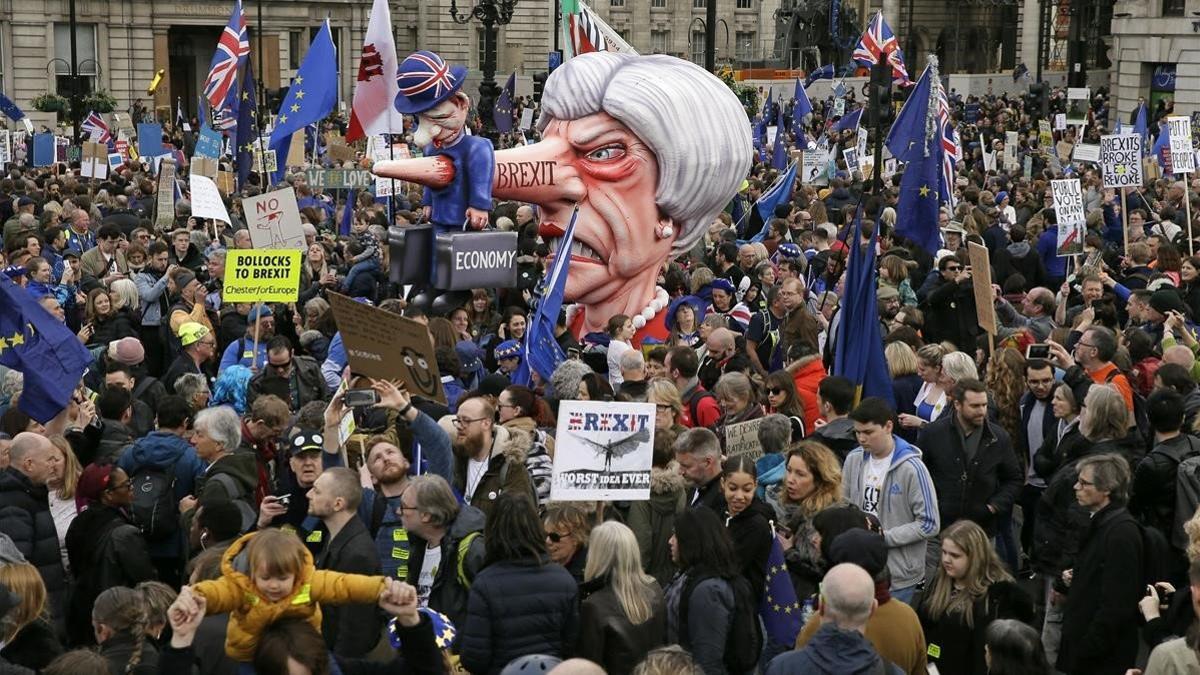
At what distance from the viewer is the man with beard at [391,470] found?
7.68 m

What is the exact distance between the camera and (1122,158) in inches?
746

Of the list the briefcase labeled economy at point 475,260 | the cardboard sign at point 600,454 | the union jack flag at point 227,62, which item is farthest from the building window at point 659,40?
the cardboard sign at point 600,454

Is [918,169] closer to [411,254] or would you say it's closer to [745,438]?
[411,254]

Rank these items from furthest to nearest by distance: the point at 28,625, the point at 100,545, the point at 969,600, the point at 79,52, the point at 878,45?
the point at 79,52, the point at 878,45, the point at 100,545, the point at 969,600, the point at 28,625

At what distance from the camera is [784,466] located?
868cm

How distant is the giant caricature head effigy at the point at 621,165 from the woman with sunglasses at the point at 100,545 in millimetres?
5731

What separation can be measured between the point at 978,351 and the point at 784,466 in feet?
14.0

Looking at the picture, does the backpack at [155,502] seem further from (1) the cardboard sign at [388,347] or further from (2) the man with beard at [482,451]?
(2) the man with beard at [482,451]

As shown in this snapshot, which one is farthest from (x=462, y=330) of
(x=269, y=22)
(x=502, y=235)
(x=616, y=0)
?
(x=616, y=0)

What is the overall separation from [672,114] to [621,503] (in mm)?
6151

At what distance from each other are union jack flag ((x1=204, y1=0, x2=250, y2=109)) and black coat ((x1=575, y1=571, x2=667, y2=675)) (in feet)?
50.7

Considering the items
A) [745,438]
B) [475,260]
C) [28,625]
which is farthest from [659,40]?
[28,625]

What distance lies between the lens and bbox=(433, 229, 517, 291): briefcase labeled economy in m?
13.2

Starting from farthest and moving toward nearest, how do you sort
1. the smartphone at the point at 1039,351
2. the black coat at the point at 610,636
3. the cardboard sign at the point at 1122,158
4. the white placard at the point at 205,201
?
the cardboard sign at the point at 1122,158
the white placard at the point at 205,201
the smartphone at the point at 1039,351
the black coat at the point at 610,636
